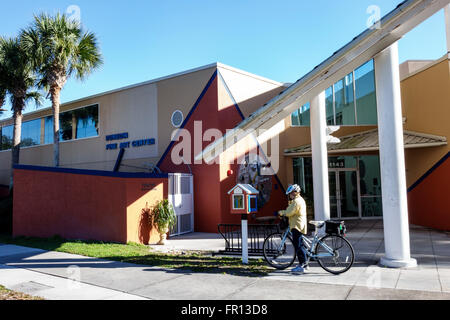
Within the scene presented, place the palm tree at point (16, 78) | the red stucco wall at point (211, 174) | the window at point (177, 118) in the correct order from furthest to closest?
the palm tree at point (16, 78)
the window at point (177, 118)
the red stucco wall at point (211, 174)

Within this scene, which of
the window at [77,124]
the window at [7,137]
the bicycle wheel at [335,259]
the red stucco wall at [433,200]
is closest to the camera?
the bicycle wheel at [335,259]

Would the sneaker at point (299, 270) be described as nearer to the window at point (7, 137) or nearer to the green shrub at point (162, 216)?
the green shrub at point (162, 216)

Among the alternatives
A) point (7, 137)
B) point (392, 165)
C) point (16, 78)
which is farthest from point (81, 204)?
point (7, 137)

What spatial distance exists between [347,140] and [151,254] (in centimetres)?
1014

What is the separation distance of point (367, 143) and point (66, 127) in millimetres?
16221

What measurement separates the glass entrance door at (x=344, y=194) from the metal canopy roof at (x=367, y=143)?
1.90 meters

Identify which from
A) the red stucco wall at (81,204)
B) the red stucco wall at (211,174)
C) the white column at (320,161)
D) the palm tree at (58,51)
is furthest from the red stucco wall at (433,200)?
the palm tree at (58,51)

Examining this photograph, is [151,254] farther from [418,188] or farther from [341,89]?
[341,89]

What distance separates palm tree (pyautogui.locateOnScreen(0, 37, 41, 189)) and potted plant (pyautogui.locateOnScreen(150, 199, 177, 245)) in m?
9.73

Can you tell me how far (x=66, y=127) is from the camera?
1980cm

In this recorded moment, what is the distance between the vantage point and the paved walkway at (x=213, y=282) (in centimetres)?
529

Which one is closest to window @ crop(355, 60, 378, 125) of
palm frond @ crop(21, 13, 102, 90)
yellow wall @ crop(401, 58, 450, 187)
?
yellow wall @ crop(401, 58, 450, 187)

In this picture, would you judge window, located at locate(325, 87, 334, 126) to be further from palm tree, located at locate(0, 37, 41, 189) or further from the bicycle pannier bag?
palm tree, located at locate(0, 37, 41, 189)
